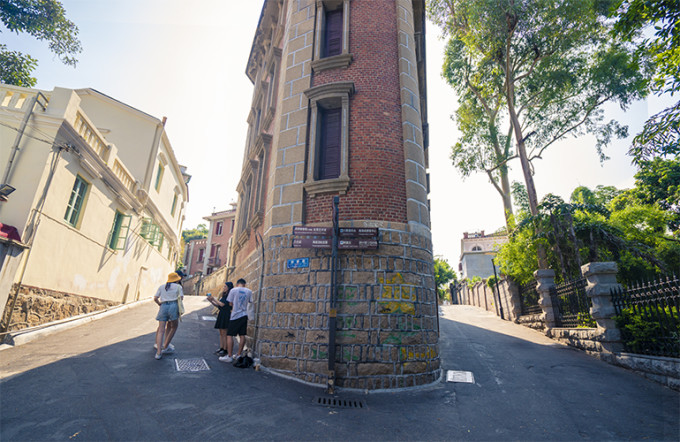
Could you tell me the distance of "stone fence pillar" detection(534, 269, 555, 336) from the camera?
1143 centimetres

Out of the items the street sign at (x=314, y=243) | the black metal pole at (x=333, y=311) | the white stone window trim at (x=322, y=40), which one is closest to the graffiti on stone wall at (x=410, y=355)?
the black metal pole at (x=333, y=311)

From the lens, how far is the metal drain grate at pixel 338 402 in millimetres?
5289

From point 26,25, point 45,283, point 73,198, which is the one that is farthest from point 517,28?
point 26,25

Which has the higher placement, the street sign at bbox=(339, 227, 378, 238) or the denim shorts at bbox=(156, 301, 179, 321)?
the street sign at bbox=(339, 227, 378, 238)

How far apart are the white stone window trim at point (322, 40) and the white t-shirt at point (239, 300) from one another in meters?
6.65

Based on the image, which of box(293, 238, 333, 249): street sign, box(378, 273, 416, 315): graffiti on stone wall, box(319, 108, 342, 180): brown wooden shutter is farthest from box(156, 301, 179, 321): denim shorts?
box(319, 108, 342, 180): brown wooden shutter

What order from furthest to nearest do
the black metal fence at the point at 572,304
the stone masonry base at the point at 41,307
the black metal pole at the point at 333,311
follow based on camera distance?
the black metal fence at the point at 572,304 → the stone masonry base at the point at 41,307 → the black metal pole at the point at 333,311

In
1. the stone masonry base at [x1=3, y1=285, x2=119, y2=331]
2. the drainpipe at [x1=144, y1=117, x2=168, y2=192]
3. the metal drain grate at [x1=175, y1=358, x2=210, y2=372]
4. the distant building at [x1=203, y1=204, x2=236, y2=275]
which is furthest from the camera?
the distant building at [x1=203, y1=204, x2=236, y2=275]

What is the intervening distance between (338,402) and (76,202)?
10.2m

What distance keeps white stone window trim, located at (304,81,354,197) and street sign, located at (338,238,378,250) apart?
1386 millimetres

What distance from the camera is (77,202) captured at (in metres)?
10.1

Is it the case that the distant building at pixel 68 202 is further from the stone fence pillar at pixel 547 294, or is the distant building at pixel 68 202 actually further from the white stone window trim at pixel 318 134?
the stone fence pillar at pixel 547 294

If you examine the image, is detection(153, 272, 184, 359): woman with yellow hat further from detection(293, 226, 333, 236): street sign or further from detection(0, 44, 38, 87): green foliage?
detection(0, 44, 38, 87): green foliage

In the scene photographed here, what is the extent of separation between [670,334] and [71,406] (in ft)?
33.5
